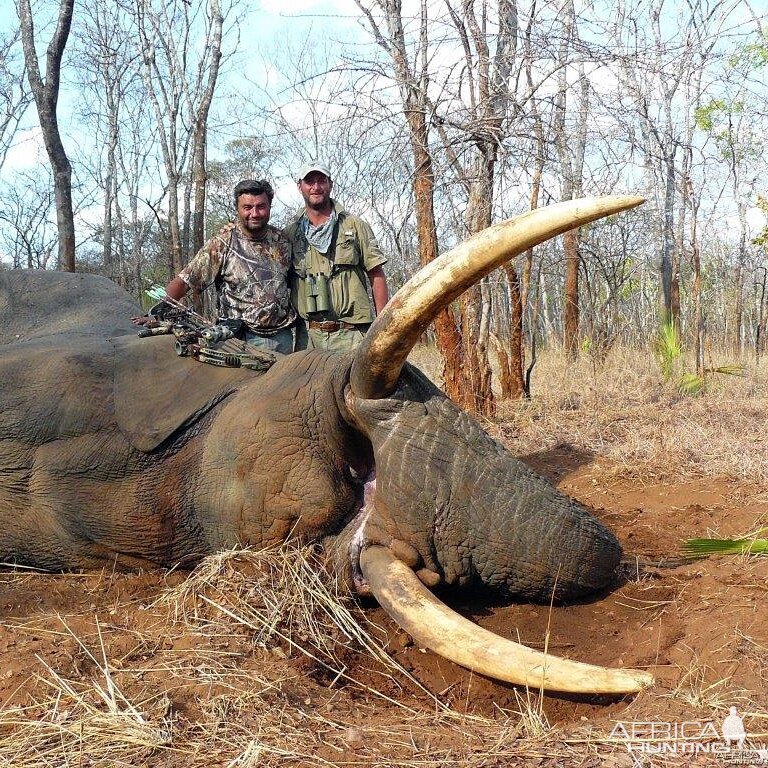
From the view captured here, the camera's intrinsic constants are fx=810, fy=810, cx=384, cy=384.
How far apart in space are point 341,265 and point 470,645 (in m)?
2.95

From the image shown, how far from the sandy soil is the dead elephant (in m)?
0.13

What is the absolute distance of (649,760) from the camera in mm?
1860

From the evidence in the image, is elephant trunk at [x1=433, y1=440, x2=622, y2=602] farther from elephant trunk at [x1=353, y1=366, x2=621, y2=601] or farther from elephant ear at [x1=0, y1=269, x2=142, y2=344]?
elephant ear at [x1=0, y1=269, x2=142, y2=344]

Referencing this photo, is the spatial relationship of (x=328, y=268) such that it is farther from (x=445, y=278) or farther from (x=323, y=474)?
(x=445, y=278)

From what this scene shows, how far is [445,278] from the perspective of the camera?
7.78 feet

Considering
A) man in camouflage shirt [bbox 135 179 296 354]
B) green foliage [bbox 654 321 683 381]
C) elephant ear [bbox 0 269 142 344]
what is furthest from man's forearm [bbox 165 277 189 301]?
green foliage [bbox 654 321 683 381]

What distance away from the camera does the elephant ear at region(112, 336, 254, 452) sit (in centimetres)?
312

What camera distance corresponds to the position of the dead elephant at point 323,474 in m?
2.41

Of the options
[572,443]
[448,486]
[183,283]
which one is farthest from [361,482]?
[572,443]

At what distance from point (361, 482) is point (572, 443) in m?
3.46

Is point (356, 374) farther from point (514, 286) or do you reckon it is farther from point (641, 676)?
point (514, 286)

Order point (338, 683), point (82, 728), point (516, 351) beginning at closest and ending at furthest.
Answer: point (82, 728), point (338, 683), point (516, 351)

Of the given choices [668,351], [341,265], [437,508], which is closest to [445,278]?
[437,508]

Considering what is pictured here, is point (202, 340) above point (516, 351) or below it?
above
